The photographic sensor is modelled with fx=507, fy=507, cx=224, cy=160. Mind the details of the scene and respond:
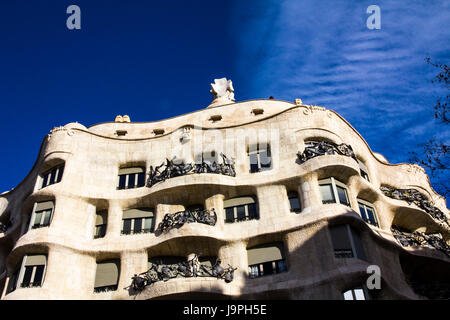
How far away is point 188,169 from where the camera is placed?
29969 millimetres


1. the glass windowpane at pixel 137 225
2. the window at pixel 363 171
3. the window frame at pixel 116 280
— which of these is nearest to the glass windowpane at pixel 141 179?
the glass windowpane at pixel 137 225

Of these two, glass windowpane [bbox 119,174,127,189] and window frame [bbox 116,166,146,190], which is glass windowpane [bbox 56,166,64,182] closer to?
window frame [bbox 116,166,146,190]

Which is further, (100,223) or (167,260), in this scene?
(100,223)

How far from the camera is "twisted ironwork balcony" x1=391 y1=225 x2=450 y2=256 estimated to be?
29.9 meters

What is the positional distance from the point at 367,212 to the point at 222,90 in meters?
16.6

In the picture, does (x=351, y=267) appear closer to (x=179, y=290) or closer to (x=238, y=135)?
(x=179, y=290)

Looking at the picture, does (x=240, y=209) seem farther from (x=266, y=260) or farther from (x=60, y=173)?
(x=60, y=173)

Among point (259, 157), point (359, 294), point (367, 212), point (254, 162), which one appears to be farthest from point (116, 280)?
point (367, 212)

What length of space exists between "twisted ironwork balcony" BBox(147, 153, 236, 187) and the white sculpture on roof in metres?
10.0

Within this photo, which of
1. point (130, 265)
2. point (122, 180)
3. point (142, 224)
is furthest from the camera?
point (122, 180)

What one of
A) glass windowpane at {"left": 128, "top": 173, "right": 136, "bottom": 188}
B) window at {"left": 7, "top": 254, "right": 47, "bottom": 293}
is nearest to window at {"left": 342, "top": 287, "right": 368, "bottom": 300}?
glass windowpane at {"left": 128, "top": 173, "right": 136, "bottom": 188}

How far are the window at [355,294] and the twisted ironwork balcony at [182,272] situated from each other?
5702mm

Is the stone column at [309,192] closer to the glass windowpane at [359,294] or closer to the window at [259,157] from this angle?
the window at [259,157]
